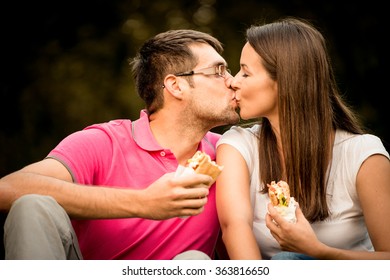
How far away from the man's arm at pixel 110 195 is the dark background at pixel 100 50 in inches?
163

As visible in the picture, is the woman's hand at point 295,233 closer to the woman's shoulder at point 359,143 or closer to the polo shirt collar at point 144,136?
the woman's shoulder at point 359,143

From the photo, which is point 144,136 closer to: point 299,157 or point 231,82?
point 231,82

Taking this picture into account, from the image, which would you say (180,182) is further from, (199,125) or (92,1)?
(92,1)

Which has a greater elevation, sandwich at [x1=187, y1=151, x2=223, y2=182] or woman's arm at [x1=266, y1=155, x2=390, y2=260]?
sandwich at [x1=187, y1=151, x2=223, y2=182]

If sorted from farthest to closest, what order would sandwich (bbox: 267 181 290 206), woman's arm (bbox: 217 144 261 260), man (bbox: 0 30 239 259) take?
woman's arm (bbox: 217 144 261 260) → sandwich (bbox: 267 181 290 206) → man (bbox: 0 30 239 259)

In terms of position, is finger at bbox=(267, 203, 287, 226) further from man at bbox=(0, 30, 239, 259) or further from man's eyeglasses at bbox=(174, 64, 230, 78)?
man's eyeglasses at bbox=(174, 64, 230, 78)

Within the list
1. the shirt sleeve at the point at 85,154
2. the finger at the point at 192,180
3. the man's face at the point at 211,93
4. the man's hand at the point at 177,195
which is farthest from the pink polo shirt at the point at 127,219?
the finger at the point at 192,180

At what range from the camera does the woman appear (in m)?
2.72

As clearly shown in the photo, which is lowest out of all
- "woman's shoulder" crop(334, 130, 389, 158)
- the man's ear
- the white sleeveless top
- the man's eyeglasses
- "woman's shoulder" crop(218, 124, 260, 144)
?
the white sleeveless top

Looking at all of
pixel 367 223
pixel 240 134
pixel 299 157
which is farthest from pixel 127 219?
pixel 367 223

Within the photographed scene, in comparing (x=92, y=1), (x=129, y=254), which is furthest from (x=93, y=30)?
(x=129, y=254)

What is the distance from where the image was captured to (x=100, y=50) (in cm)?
775

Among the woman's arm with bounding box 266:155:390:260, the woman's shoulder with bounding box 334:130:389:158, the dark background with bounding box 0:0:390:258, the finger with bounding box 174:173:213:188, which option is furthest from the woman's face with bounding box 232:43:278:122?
the dark background with bounding box 0:0:390:258

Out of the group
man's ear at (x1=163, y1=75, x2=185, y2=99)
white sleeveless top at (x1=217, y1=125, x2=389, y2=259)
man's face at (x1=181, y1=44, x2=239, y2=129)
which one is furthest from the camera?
man's ear at (x1=163, y1=75, x2=185, y2=99)
